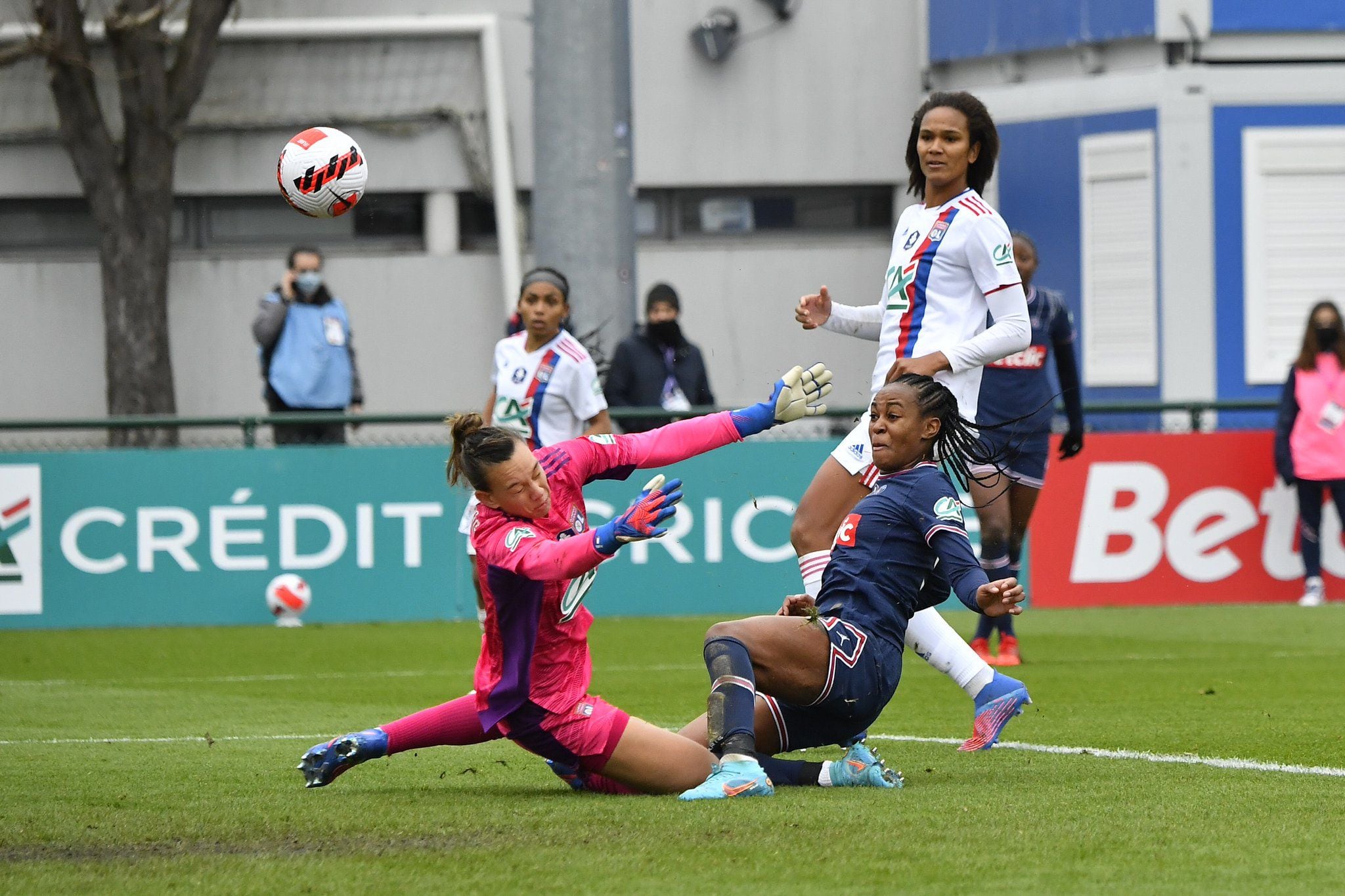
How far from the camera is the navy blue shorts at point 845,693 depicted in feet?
19.8

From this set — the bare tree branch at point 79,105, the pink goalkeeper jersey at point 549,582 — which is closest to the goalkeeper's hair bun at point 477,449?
the pink goalkeeper jersey at point 549,582

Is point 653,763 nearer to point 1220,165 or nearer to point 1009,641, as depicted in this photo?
point 1009,641

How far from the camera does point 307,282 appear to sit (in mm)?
14578

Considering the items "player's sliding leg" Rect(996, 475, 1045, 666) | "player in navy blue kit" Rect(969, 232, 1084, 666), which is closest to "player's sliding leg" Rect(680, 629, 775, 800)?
"player in navy blue kit" Rect(969, 232, 1084, 666)

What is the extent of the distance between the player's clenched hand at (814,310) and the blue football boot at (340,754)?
2153mm

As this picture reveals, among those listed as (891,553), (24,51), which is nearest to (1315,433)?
(891,553)

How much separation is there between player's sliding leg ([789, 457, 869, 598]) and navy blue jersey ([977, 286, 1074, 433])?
372 centimetres

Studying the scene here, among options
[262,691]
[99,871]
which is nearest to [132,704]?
[262,691]

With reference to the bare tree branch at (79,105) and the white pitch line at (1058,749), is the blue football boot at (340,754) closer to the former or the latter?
the white pitch line at (1058,749)

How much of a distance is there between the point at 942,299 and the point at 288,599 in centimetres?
734

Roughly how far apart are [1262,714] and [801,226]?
1409 centimetres

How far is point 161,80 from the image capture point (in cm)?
1911

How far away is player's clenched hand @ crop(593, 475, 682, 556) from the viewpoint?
5504mm

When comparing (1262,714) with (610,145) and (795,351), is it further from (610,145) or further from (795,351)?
(795,351)
